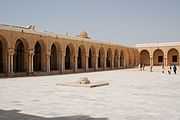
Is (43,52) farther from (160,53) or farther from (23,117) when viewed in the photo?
(160,53)

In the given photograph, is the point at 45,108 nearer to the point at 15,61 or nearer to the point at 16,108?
the point at 16,108

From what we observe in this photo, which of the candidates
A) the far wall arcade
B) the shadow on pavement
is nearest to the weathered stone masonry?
the far wall arcade

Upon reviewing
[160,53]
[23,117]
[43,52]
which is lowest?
[23,117]

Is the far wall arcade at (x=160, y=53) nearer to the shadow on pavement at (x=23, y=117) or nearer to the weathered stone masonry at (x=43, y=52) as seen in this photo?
the weathered stone masonry at (x=43, y=52)

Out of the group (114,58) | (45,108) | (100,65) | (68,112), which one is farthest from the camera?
(114,58)

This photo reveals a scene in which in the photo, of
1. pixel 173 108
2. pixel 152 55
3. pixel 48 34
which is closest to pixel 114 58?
pixel 152 55

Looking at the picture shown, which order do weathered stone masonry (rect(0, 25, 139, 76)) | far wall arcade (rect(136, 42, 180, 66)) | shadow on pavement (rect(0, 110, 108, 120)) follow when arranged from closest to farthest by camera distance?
shadow on pavement (rect(0, 110, 108, 120)), weathered stone masonry (rect(0, 25, 139, 76)), far wall arcade (rect(136, 42, 180, 66))

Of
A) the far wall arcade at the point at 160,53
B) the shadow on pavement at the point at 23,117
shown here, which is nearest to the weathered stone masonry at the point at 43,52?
the far wall arcade at the point at 160,53

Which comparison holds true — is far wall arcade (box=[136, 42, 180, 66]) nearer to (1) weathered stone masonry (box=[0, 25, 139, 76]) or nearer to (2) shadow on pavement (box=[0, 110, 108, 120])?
(1) weathered stone masonry (box=[0, 25, 139, 76])

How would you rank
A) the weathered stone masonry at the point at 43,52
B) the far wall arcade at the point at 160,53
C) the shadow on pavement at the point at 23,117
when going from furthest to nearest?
1. the far wall arcade at the point at 160,53
2. the weathered stone masonry at the point at 43,52
3. the shadow on pavement at the point at 23,117

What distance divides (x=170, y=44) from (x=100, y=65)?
13.7 meters

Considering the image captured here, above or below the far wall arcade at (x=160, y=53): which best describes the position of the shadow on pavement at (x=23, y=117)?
below

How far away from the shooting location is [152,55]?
42281 mm

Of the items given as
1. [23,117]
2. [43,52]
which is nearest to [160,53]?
[43,52]
